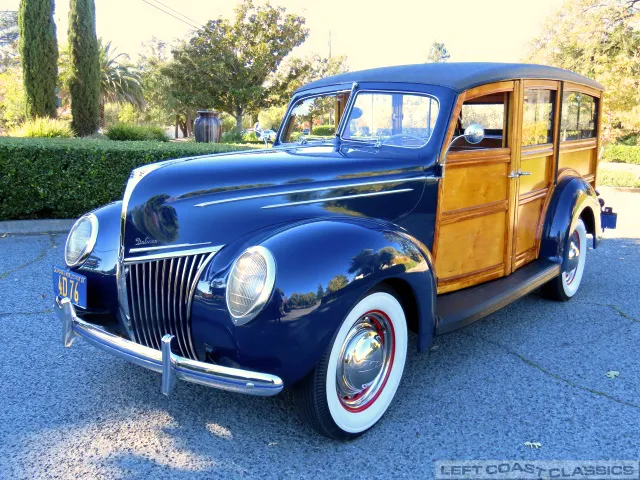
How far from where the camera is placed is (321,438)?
2543mm

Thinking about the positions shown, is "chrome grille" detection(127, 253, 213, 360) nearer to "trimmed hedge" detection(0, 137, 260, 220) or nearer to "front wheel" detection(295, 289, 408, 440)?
"front wheel" detection(295, 289, 408, 440)

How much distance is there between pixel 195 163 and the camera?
2689 mm

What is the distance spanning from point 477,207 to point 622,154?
674 inches

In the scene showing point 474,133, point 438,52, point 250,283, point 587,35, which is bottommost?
point 250,283

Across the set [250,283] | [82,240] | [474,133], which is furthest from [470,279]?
[82,240]

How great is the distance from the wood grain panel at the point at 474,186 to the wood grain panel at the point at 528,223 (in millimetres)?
364

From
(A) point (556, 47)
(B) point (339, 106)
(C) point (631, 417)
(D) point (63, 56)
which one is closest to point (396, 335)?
(C) point (631, 417)

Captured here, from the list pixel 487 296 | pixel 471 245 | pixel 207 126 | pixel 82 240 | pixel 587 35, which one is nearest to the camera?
pixel 82 240

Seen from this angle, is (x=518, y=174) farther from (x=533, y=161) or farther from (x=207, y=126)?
(x=207, y=126)

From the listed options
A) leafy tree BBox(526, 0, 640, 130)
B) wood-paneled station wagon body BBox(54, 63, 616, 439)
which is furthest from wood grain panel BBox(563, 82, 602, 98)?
leafy tree BBox(526, 0, 640, 130)

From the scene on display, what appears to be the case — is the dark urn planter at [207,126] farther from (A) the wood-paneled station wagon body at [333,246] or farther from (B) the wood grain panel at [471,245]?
(B) the wood grain panel at [471,245]

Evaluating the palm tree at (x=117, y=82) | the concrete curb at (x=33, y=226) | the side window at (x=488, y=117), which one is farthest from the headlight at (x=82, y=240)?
the palm tree at (x=117, y=82)

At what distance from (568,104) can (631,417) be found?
2648mm

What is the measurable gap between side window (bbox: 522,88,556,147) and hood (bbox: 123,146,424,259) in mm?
1222
